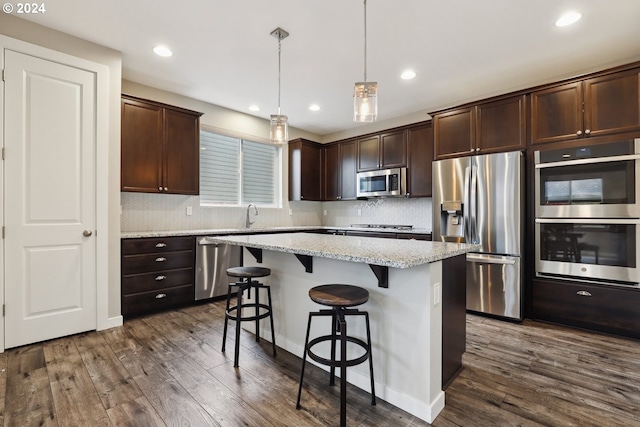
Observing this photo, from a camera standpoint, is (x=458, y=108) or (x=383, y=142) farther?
(x=383, y=142)

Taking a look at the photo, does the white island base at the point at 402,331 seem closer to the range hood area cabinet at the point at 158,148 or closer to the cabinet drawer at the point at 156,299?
the cabinet drawer at the point at 156,299

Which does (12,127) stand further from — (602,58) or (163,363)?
(602,58)

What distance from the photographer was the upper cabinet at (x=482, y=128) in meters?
3.33

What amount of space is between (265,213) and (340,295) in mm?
3683

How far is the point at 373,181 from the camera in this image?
197 inches

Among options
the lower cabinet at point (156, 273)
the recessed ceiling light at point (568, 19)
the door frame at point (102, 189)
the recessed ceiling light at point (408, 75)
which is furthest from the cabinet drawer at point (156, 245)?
the recessed ceiling light at point (568, 19)

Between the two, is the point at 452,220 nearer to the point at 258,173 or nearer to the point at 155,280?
the point at 258,173

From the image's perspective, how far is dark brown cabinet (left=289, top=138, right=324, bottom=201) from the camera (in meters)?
5.48

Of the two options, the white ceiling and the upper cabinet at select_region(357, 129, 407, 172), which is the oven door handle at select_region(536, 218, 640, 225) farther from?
the upper cabinet at select_region(357, 129, 407, 172)

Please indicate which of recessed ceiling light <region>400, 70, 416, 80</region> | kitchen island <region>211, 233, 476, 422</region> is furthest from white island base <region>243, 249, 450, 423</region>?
recessed ceiling light <region>400, 70, 416, 80</region>

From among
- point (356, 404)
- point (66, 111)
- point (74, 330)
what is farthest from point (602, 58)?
point (74, 330)

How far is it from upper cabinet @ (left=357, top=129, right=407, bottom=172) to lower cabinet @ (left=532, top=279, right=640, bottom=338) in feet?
7.96

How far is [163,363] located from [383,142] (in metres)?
4.10

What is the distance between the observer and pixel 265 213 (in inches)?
208
